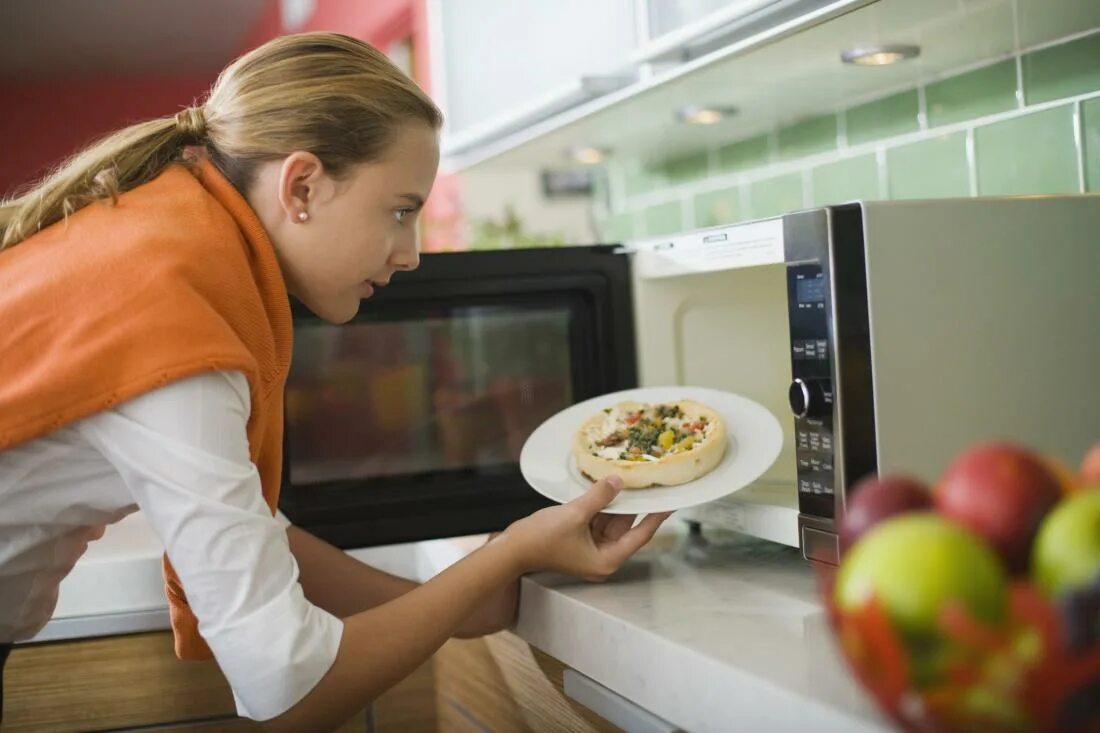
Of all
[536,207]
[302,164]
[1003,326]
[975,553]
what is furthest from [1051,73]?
[536,207]

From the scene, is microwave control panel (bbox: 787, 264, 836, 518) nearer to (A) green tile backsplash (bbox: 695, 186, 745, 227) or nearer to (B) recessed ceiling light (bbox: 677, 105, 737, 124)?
(B) recessed ceiling light (bbox: 677, 105, 737, 124)

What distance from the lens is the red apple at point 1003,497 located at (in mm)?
466

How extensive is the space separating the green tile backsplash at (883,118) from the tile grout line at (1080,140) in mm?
213

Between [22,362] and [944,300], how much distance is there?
2.26 feet

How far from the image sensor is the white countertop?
66cm

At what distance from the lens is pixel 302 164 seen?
0.90 meters

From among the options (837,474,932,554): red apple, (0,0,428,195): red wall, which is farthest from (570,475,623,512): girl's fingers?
(0,0,428,195): red wall

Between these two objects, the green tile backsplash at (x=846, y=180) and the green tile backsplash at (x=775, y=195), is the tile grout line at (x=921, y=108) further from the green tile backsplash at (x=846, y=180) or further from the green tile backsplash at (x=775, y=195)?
the green tile backsplash at (x=775, y=195)

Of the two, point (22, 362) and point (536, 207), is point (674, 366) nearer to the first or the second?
point (22, 362)

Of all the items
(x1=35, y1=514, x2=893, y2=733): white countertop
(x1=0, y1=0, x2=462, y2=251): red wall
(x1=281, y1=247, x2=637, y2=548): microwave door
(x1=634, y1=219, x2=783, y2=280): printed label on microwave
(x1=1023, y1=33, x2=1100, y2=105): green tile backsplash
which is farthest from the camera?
(x1=0, y1=0, x2=462, y2=251): red wall

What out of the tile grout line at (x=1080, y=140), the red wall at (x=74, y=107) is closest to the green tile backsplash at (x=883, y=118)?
the tile grout line at (x=1080, y=140)

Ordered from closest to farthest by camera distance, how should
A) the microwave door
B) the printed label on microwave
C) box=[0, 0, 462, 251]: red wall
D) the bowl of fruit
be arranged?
the bowl of fruit, the printed label on microwave, the microwave door, box=[0, 0, 462, 251]: red wall

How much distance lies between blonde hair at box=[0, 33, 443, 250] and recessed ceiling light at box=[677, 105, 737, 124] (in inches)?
21.1

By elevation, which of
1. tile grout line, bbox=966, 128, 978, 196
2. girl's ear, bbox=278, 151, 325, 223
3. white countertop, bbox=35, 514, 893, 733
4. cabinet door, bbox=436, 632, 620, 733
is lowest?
cabinet door, bbox=436, 632, 620, 733
